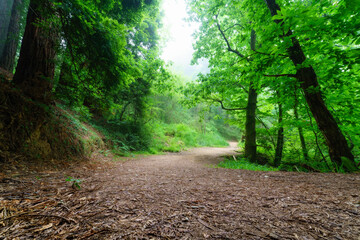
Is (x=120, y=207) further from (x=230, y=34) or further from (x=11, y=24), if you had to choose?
(x=11, y=24)

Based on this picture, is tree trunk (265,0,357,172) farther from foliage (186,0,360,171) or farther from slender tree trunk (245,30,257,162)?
slender tree trunk (245,30,257,162)

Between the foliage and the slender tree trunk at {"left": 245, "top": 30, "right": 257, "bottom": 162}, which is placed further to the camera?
the slender tree trunk at {"left": 245, "top": 30, "right": 257, "bottom": 162}

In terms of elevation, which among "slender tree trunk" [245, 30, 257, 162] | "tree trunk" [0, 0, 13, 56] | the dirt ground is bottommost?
the dirt ground

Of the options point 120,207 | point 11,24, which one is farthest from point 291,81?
point 11,24

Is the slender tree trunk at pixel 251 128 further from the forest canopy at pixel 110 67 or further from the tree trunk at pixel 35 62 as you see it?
the tree trunk at pixel 35 62

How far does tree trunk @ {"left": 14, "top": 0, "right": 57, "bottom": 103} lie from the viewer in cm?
301

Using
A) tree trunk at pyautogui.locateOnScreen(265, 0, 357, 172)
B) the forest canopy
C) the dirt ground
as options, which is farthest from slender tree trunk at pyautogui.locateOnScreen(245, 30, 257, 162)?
the dirt ground

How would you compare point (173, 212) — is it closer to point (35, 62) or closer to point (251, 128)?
point (35, 62)

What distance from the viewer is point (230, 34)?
23.5 ft

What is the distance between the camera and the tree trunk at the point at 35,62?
3014 mm

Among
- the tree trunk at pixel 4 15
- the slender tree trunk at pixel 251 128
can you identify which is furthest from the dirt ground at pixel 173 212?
the tree trunk at pixel 4 15

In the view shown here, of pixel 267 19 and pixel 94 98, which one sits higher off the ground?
pixel 267 19

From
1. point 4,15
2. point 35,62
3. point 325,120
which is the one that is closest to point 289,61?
point 325,120

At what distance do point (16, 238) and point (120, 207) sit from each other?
0.65 metres
